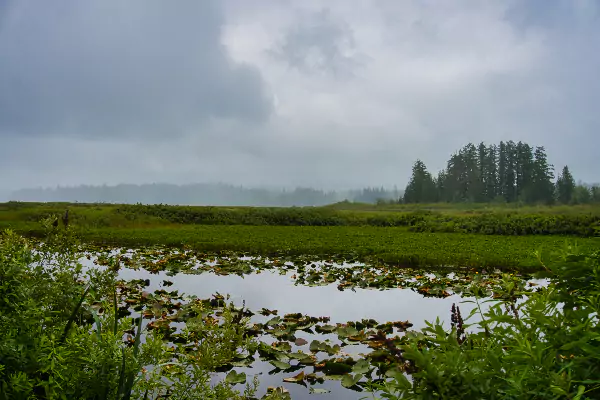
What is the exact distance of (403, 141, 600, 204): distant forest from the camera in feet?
248

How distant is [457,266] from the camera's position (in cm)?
1633

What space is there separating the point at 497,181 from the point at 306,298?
82.1 m

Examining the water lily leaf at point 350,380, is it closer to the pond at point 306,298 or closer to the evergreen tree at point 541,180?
the pond at point 306,298

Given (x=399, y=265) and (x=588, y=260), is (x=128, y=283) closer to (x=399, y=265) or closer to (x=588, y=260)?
(x=399, y=265)

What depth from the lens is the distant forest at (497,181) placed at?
2980 inches

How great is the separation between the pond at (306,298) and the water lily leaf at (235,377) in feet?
0.96

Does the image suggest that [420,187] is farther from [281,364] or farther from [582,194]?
[281,364]

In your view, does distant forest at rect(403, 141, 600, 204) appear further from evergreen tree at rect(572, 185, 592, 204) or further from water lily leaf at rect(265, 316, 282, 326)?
water lily leaf at rect(265, 316, 282, 326)

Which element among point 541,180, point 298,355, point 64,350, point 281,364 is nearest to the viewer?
point 64,350

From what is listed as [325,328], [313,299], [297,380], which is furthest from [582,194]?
[297,380]

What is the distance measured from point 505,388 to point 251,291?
1053cm

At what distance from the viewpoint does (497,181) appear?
82.7 metres

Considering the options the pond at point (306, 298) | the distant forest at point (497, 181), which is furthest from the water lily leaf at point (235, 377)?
the distant forest at point (497, 181)

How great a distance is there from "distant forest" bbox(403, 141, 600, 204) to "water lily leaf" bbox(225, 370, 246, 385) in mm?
78629
